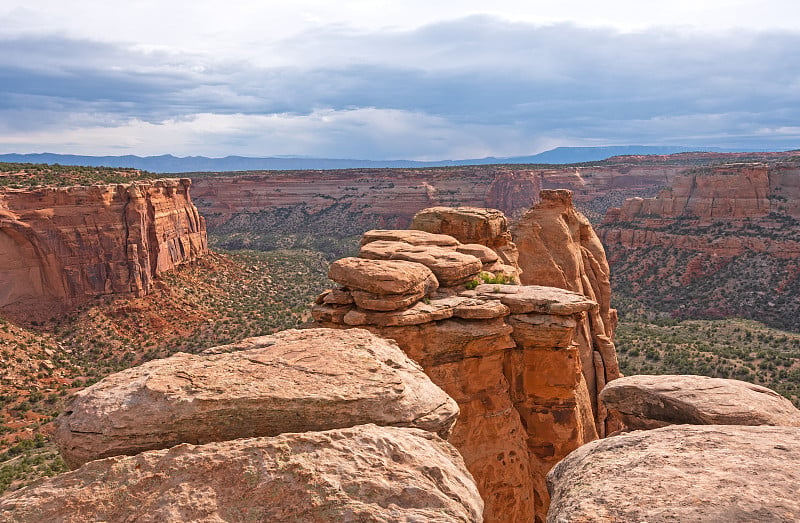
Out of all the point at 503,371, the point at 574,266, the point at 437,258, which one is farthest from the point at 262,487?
the point at 574,266

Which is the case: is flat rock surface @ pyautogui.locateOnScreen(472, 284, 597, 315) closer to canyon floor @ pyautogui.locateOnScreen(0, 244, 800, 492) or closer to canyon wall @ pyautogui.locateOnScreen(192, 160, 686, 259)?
canyon floor @ pyautogui.locateOnScreen(0, 244, 800, 492)

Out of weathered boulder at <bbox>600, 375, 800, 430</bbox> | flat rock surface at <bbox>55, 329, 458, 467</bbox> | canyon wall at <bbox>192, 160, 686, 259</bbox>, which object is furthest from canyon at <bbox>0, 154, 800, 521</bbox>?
canyon wall at <bbox>192, 160, 686, 259</bbox>

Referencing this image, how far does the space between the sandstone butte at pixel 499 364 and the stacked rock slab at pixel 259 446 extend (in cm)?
552

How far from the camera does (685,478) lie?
621 centimetres

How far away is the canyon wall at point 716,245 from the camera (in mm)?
62031

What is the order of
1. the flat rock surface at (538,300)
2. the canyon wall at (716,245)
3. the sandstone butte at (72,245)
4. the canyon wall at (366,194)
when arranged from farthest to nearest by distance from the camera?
the canyon wall at (366,194) < the canyon wall at (716,245) < the sandstone butte at (72,245) < the flat rock surface at (538,300)

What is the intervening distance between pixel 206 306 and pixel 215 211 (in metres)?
84.1

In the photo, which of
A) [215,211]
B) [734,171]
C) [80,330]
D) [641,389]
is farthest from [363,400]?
[215,211]

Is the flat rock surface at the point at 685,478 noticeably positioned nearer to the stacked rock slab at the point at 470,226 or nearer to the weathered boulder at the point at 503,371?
the weathered boulder at the point at 503,371

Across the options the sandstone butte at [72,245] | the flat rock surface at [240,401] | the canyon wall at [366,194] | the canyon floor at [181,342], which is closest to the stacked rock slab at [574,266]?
the canyon floor at [181,342]

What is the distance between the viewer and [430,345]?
575 inches

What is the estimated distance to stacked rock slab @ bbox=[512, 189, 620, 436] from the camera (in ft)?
78.4

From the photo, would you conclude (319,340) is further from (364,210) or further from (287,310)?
(364,210)

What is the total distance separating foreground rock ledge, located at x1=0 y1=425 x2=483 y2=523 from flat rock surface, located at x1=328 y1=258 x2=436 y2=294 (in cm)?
781
